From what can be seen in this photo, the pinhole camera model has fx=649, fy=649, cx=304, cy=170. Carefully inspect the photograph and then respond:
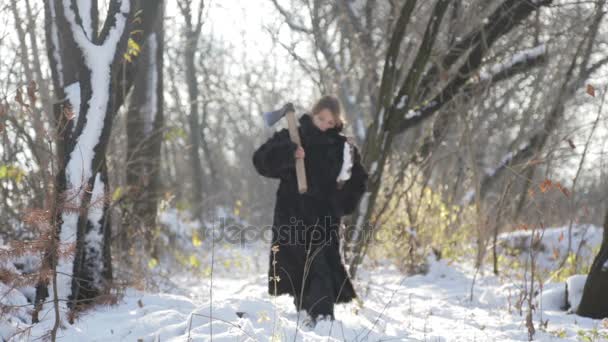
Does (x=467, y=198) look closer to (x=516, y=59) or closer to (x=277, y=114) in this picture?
(x=516, y=59)

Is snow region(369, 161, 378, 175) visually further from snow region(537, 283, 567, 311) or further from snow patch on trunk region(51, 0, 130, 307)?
snow patch on trunk region(51, 0, 130, 307)

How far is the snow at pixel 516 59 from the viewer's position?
677cm

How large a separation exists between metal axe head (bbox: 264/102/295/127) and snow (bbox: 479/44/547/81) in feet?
9.77

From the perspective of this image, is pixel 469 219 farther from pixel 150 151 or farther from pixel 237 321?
pixel 237 321

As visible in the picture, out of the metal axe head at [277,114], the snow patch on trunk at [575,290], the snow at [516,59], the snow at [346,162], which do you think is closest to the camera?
the metal axe head at [277,114]

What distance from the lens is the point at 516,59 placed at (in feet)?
22.7

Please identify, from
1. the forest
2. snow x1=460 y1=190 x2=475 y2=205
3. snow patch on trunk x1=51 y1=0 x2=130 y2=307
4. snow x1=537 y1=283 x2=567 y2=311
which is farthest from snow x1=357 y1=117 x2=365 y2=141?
snow patch on trunk x1=51 y1=0 x2=130 y2=307

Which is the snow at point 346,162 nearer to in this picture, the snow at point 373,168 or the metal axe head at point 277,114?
the metal axe head at point 277,114

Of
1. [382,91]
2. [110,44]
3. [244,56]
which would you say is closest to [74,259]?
[110,44]

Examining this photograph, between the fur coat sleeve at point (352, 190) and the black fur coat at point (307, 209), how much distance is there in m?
0.02

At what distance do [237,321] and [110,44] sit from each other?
1955 mm

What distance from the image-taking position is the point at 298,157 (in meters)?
4.55

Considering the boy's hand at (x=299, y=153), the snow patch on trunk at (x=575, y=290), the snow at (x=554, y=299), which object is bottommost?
the snow at (x=554, y=299)

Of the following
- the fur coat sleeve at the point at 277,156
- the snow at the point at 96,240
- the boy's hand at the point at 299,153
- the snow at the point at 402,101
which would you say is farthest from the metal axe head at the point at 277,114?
the snow at the point at 402,101
